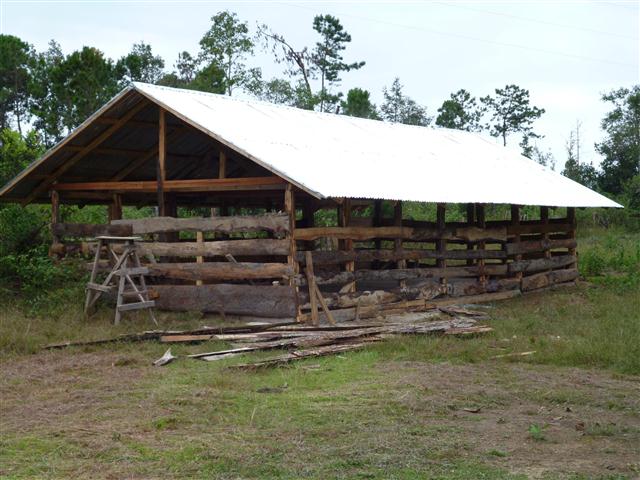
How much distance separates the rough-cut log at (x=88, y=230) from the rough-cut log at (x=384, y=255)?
3.67 meters

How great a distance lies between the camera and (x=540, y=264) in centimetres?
2059

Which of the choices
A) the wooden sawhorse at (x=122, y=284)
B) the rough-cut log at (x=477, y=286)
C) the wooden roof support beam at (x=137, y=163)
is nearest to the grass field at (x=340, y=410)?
the wooden sawhorse at (x=122, y=284)

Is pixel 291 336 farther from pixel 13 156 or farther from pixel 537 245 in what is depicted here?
pixel 13 156

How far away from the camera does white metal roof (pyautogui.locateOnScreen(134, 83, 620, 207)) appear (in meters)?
14.5

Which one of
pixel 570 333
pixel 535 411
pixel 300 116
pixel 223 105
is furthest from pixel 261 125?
pixel 535 411

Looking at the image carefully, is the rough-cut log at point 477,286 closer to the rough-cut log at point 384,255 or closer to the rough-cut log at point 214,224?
the rough-cut log at point 384,255

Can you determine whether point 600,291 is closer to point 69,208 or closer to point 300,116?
point 300,116

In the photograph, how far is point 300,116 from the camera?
19078 millimetres

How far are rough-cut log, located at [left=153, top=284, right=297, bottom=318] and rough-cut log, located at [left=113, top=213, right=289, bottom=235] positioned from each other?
96 cm

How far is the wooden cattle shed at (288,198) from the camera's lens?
14422 millimetres

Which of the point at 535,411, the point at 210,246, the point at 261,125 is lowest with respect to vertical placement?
the point at 535,411

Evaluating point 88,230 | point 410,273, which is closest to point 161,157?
point 88,230

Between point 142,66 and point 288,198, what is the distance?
29588mm

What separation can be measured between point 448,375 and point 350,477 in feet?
13.0
